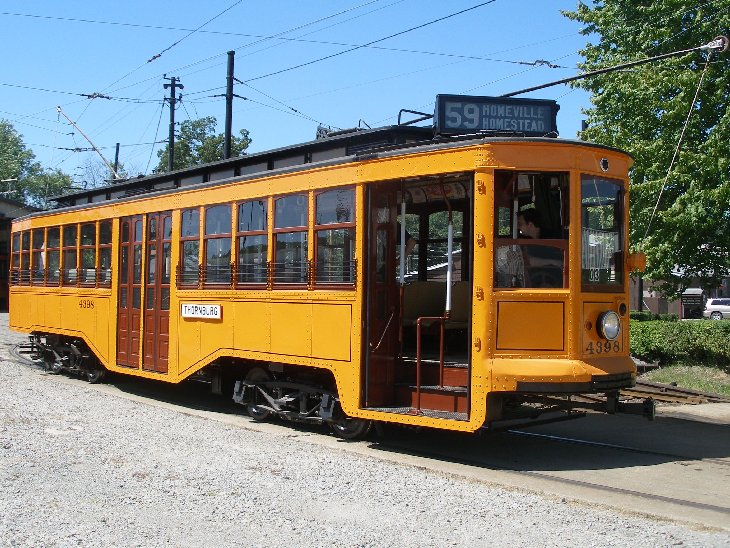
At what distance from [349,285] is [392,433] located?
75.4 inches

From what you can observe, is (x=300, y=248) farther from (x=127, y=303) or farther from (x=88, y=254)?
(x=88, y=254)

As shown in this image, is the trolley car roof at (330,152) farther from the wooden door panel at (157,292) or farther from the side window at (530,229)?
the wooden door panel at (157,292)

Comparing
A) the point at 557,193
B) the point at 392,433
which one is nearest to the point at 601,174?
the point at 557,193

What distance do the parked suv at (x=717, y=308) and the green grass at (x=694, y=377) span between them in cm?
2865

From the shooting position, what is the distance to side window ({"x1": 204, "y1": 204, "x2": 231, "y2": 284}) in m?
10.2

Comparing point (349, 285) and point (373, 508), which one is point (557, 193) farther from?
point (373, 508)

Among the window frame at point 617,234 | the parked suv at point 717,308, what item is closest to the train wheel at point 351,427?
the window frame at point 617,234

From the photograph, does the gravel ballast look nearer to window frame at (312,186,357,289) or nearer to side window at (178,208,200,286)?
window frame at (312,186,357,289)

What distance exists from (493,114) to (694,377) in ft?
25.4

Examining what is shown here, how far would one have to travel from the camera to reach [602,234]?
26.1 feet

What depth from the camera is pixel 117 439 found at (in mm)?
8562

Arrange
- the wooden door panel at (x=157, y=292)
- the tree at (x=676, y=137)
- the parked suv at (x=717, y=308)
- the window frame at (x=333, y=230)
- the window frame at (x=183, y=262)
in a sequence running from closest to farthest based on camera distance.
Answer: the window frame at (x=333, y=230) → the window frame at (x=183, y=262) → the wooden door panel at (x=157, y=292) → the tree at (x=676, y=137) → the parked suv at (x=717, y=308)

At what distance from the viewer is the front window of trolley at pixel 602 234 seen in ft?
25.4

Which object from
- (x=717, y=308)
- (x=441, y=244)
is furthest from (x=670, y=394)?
(x=717, y=308)
